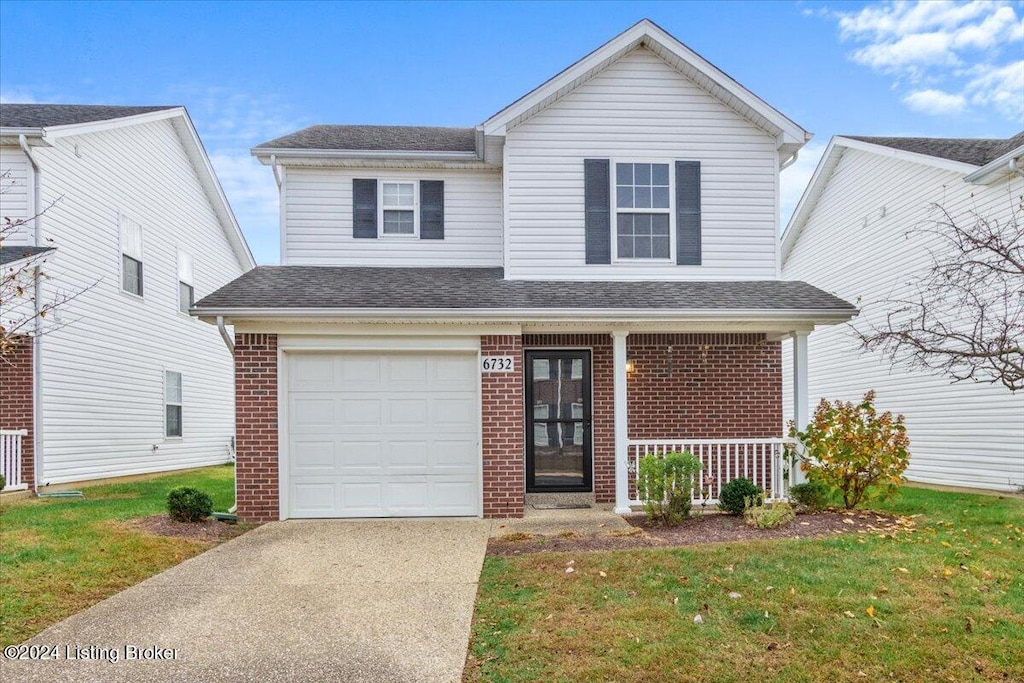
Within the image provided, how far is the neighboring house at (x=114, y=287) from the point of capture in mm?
11289

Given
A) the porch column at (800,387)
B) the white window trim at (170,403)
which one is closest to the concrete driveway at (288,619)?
the porch column at (800,387)

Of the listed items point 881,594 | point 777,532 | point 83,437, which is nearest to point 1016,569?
point 881,594

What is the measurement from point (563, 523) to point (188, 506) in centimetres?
476

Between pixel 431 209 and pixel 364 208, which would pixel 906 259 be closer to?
pixel 431 209

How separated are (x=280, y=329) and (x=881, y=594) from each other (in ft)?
23.8

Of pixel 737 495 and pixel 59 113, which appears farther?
pixel 59 113

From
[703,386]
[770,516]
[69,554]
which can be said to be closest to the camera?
[69,554]

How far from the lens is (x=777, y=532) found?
7.32 m

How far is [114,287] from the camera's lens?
1363 cm

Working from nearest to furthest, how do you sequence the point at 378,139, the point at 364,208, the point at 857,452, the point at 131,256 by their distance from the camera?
the point at 857,452
the point at 364,208
the point at 378,139
the point at 131,256

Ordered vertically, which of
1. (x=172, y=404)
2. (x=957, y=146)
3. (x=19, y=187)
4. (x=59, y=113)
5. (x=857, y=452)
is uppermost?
(x=59, y=113)

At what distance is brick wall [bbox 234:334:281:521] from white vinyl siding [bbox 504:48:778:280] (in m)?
3.80

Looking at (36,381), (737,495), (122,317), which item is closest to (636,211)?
(737,495)

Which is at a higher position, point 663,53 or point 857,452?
point 663,53
